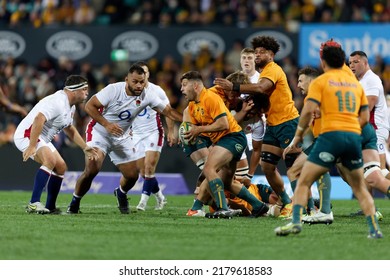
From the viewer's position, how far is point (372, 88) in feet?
43.6

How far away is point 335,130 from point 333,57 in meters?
0.86

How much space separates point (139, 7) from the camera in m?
26.9

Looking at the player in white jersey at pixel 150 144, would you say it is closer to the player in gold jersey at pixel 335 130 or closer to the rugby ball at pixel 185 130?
the rugby ball at pixel 185 130

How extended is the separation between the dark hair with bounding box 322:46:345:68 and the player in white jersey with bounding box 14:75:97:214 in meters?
4.26

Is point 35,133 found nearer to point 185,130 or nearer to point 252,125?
point 185,130

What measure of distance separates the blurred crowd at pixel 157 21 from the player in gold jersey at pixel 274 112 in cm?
962

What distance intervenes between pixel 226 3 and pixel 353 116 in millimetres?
16541

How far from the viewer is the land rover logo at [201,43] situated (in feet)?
81.9

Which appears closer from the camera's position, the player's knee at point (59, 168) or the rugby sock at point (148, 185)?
the player's knee at point (59, 168)

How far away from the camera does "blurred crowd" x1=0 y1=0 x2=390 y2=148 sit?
24.2 m

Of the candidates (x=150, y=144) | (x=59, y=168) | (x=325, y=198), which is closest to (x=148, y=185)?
(x=150, y=144)

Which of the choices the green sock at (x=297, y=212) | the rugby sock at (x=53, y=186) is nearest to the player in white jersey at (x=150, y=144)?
the rugby sock at (x=53, y=186)

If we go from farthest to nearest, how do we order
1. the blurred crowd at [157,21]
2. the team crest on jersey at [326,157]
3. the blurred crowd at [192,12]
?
the blurred crowd at [192,12], the blurred crowd at [157,21], the team crest on jersey at [326,157]
